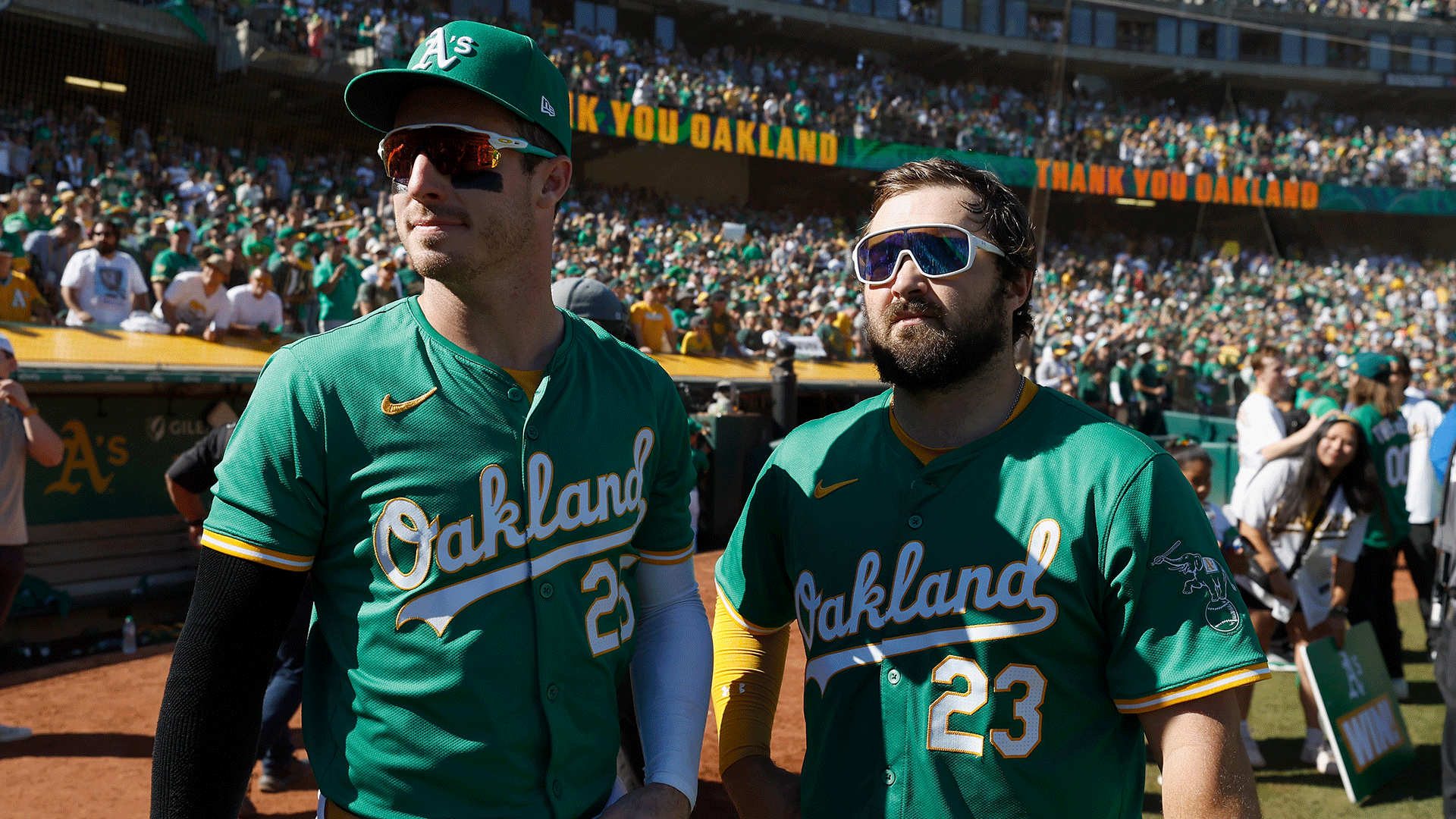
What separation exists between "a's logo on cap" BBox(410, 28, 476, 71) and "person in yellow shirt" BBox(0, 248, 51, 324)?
748 centimetres

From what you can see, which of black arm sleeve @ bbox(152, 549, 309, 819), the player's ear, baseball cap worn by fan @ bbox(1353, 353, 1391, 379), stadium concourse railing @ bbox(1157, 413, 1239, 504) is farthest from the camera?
stadium concourse railing @ bbox(1157, 413, 1239, 504)

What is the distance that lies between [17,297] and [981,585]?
27.5ft

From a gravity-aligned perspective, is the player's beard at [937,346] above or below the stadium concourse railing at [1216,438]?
above

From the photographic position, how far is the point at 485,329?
1575 millimetres

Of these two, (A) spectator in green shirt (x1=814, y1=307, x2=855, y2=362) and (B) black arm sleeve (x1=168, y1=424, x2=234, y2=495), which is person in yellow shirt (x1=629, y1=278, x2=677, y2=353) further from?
(B) black arm sleeve (x1=168, y1=424, x2=234, y2=495)

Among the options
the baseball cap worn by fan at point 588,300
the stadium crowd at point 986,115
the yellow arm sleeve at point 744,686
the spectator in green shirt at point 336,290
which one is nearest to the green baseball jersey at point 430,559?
the yellow arm sleeve at point 744,686

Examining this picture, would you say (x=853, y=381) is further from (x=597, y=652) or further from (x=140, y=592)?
(x=597, y=652)

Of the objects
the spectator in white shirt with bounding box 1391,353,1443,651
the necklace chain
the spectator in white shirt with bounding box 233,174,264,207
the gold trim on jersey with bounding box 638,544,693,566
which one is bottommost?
the spectator in white shirt with bounding box 1391,353,1443,651

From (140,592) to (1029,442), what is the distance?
24.4ft

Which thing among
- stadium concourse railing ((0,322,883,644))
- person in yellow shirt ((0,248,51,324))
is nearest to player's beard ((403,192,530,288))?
stadium concourse railing ((0,322,883,644))

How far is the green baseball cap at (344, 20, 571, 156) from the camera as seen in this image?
1445 millimetres

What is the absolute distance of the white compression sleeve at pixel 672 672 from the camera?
1.59m

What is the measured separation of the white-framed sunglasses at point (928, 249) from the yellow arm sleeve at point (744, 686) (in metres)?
0.73

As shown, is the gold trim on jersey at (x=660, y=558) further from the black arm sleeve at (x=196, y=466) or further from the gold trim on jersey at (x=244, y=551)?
the black arm sleeve at (x=196, y=466)
